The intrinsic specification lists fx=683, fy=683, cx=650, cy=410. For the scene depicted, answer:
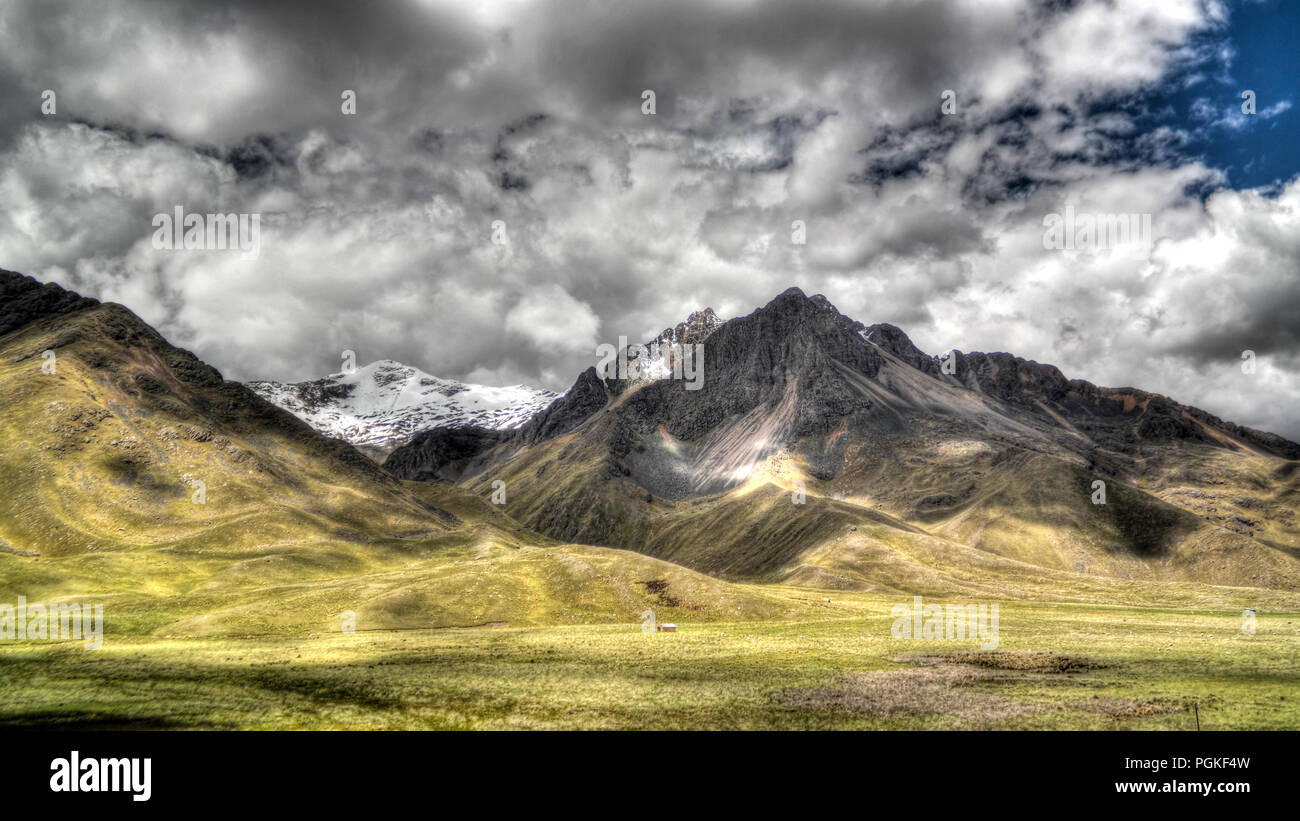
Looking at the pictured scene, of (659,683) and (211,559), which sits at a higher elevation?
(659,683)

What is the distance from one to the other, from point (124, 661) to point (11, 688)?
31.0 feet

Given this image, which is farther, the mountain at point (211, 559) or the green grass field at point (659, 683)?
the mountain at point (211, 559)

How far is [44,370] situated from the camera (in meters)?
196

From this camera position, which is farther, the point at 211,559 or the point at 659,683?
the point at 211,559

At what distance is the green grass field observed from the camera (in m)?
38.8

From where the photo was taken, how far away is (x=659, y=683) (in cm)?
4991

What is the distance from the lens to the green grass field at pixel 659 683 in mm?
38844

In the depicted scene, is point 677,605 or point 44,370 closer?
point 677,605

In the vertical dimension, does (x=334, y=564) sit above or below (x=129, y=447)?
below
